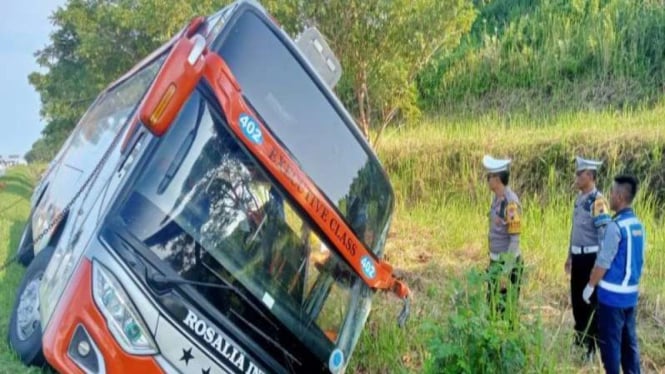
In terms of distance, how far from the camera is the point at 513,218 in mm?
4809

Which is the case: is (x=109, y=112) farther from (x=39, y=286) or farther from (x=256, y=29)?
(x=256, y=29)

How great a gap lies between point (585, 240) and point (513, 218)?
0.57 metres

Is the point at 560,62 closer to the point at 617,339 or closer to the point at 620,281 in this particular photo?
the point at 620,281

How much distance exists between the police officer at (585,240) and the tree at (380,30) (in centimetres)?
368

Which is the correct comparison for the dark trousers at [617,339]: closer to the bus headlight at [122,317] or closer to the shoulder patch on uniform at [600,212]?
the shoulder patch on uniform at [600,212]

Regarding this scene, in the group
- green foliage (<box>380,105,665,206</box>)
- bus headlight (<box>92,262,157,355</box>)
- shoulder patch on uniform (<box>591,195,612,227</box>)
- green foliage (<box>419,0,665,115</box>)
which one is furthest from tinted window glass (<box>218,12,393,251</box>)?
green foliage (<box>419,0,665,115</box>)

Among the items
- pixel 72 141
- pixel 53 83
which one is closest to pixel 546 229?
pixel 72 141

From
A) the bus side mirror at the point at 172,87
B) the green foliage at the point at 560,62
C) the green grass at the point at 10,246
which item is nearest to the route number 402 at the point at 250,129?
the bus side mirror at the point at 172,87

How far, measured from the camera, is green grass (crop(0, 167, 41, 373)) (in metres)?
3.76

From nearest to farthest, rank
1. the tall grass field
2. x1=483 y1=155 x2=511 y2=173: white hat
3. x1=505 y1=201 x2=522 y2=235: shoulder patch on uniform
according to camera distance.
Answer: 1. the tall grass field
2. x1=505 y1=201 x2=522 y2=235: shoulder patch on uniform
3. x1=483 y1=155 x2=511 y2=173: white hat

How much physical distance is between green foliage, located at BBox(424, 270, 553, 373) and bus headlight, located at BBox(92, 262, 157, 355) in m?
1.58

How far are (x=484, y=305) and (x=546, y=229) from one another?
393cm

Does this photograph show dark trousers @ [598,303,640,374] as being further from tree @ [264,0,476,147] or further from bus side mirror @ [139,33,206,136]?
tree @ [264,0,476,147]

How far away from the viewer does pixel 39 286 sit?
3.92 meters
